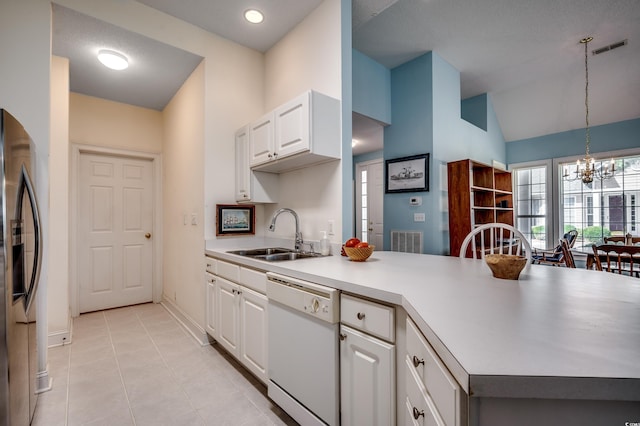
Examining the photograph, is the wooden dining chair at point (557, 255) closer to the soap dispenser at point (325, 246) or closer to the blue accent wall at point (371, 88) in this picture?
the blue accent wall at point (371, 88)

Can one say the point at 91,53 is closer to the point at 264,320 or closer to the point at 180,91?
the point at 180,91

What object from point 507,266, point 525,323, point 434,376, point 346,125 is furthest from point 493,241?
point 434,376

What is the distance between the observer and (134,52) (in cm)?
271

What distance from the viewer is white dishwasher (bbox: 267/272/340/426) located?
4.47ft

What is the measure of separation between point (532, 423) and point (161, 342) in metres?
3.00

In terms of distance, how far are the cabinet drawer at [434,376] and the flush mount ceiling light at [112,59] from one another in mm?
3323

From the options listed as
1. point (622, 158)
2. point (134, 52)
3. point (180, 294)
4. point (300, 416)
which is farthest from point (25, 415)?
point (622, 158)

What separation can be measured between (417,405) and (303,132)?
5.71 feet

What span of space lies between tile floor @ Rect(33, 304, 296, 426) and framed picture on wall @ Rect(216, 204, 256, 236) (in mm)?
1082

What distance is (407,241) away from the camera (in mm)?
3781

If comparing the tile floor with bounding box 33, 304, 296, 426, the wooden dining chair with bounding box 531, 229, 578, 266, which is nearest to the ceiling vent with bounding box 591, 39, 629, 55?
the wooden dining chair with bounding box 531, 229, 578, 266

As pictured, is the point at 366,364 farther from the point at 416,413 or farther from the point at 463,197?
the point at 463,197

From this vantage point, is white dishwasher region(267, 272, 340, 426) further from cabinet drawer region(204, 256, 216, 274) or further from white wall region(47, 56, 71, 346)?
white wall region(47, 56, 71, 346)

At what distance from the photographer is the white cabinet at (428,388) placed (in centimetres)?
66
